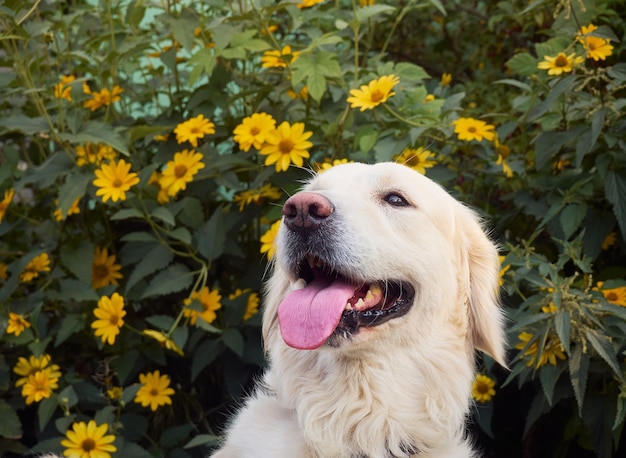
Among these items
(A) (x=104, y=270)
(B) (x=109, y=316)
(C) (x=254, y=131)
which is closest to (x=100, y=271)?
(A) (x=104, y=270)

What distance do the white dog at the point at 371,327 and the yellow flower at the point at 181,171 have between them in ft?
2.55

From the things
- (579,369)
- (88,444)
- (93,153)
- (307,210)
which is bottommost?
(88,444)

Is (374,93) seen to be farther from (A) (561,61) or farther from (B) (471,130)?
(A) (561,61)

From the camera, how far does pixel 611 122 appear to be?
2875 mm

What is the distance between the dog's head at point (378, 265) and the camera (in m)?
2.10

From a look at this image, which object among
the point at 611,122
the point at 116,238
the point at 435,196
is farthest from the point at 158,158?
the point at 611,122

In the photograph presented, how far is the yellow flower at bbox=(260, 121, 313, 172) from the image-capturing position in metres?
2.89

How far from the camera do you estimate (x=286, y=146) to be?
9.54 ft

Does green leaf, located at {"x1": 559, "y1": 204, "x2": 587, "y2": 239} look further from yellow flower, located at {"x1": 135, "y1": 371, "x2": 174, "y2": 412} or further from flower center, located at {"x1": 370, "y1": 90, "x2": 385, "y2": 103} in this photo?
yellow flower, located at {"x1": 135, "y1": 371, "x2": 174, "y2": 412}

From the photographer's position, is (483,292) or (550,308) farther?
(550,308)

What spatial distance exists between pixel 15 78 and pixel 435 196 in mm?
1734

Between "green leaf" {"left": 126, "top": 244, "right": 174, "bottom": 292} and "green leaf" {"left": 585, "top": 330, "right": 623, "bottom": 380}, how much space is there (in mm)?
1453

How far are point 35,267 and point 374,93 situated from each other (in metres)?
1.40

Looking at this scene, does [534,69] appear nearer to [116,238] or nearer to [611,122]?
[611,122]
